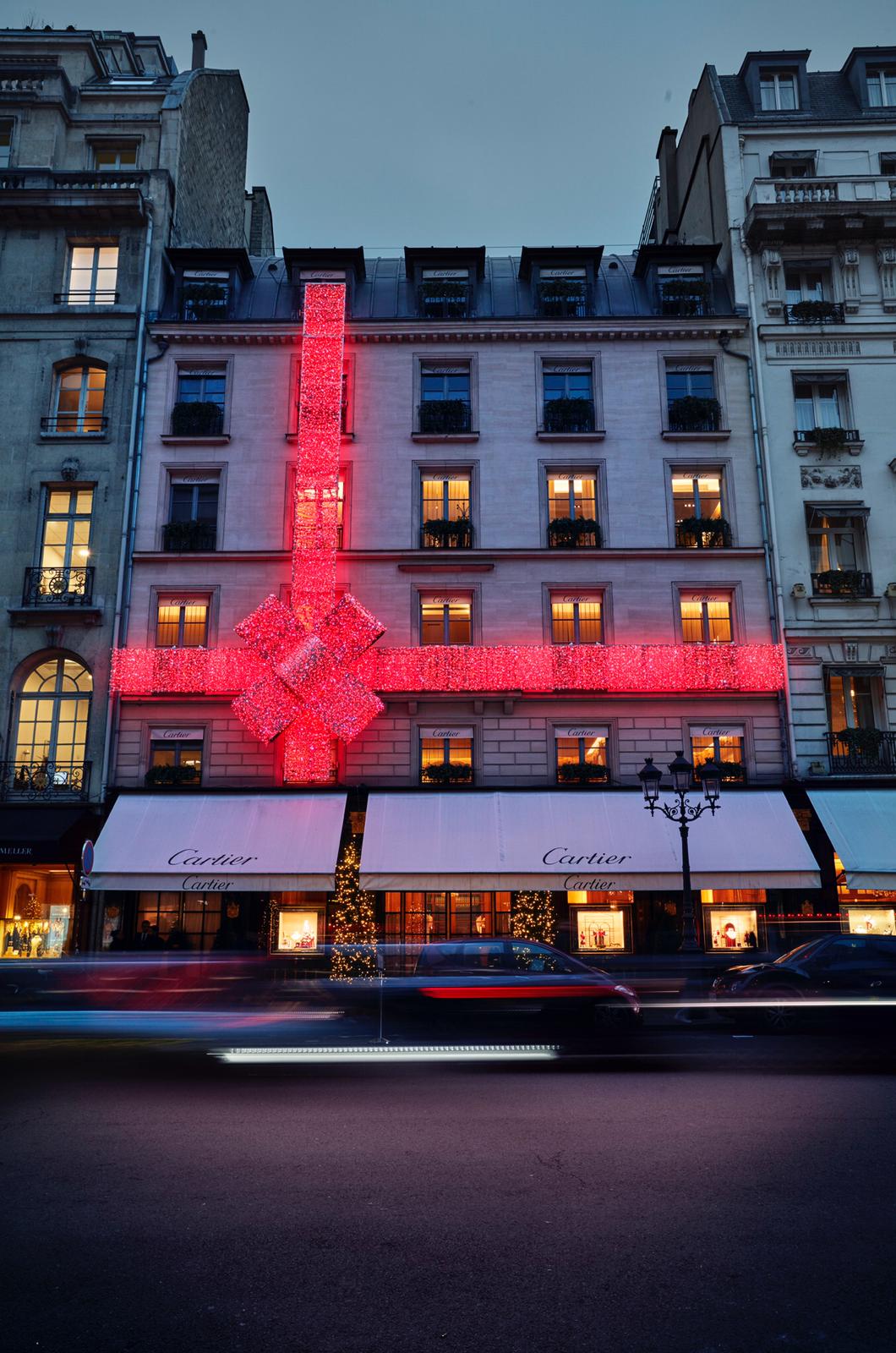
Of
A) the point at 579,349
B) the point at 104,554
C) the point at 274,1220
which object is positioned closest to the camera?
the point at 274,1220

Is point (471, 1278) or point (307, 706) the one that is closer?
point (471, 1278)

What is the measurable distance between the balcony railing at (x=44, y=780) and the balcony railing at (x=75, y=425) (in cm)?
845

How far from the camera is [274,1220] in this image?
19.3 feet

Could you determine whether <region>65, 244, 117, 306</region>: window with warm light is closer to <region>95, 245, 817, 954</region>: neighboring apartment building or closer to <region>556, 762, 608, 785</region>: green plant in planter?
<region>95, 245, 817, 954</region>: neighboring apartment building

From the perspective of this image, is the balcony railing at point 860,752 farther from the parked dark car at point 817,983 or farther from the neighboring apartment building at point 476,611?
the parked dark car at point 817,983

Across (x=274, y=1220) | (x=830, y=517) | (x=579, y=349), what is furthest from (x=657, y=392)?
(x=274, y=1220)

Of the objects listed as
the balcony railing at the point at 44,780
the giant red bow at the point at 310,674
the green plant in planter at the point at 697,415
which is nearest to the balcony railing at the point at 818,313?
the green plant in planter at the point at 697,415

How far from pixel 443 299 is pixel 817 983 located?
66.9 ft

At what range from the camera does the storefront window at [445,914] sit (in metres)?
20.2

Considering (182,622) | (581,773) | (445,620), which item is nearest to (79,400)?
(182,622)

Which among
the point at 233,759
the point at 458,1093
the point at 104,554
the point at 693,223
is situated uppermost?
the point at 693,223

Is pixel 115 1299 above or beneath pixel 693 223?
beneath

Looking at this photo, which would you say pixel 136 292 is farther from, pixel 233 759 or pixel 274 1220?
pixel 274 1220

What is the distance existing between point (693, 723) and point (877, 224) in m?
14.2
